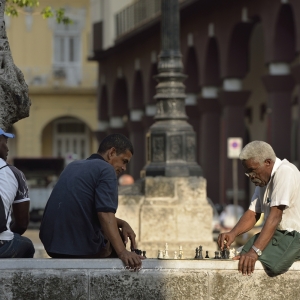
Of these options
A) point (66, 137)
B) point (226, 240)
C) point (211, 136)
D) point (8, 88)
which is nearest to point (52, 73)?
point (66, 137)

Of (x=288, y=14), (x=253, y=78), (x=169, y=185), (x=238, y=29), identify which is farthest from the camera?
(x=253, y=78)

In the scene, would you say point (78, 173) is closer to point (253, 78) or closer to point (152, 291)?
point (152, 291)

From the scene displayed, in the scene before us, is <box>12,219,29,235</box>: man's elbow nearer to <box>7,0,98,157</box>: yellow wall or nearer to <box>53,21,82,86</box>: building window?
<box>7,0,98,157</box>: yellow wall

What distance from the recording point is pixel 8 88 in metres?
8.80

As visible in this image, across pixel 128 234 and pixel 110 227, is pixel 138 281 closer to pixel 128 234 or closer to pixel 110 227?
pixel 110 227

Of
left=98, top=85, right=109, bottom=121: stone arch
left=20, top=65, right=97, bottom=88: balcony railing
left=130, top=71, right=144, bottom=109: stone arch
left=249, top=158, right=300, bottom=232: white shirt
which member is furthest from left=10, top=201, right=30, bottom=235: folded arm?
left=20, top=65, right=97, bottom=88: balcony railing

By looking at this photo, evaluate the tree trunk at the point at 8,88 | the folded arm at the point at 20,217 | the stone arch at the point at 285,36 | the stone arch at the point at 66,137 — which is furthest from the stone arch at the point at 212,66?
the stone arch at the point at 66,137

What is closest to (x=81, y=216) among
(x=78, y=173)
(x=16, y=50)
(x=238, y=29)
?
(x=78, y=173)

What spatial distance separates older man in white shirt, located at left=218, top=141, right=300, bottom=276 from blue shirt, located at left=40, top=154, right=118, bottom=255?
34.5 inches

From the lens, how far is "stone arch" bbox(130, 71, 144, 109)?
1608 inches

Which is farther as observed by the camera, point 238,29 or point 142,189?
point 238,29

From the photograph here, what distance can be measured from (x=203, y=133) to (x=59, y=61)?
1091 inches

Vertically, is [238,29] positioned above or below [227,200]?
above

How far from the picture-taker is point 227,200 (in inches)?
1179
